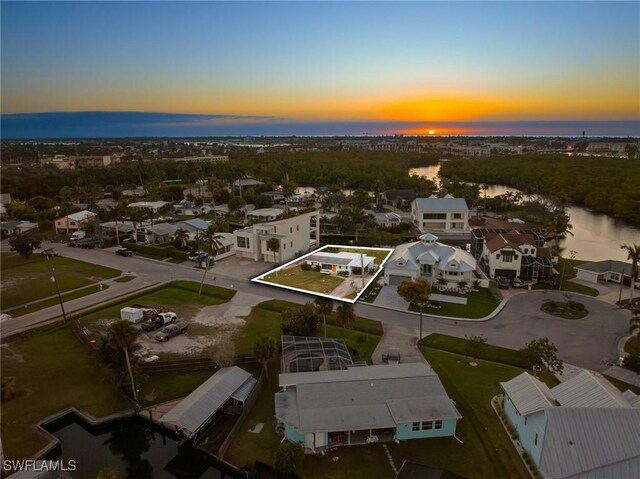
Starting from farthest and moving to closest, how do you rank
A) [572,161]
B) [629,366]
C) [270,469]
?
[572,161] → [629,366] → [270,469]

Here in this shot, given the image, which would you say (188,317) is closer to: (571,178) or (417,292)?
(417,292)

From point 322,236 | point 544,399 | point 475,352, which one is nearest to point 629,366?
point 475,352

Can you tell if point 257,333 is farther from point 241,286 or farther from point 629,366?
point 629,366

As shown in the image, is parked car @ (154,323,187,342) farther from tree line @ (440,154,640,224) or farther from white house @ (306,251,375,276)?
tree line @ (440,154,640,224)

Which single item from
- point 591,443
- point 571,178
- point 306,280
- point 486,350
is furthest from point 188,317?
point 571,178

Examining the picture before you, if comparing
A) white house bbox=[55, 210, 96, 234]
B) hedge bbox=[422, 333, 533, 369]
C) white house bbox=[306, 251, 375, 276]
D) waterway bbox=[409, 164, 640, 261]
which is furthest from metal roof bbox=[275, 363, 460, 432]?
white house bbox=[55, 210, 96, 234]
